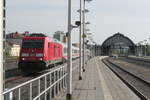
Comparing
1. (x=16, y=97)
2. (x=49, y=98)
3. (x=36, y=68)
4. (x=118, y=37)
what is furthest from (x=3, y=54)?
(x=118, y=37)

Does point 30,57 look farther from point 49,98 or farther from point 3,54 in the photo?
point 3,54

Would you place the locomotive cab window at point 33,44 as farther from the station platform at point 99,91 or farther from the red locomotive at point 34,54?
the station platform at point 99,91

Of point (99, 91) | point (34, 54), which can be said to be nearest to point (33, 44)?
point (34, 54)

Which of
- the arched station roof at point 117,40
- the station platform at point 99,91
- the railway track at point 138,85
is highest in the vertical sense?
A: the arched station roof at point 117,40

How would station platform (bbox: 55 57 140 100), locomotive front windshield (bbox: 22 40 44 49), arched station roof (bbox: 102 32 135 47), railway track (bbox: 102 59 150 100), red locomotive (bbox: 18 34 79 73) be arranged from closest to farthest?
station platform (bbox: 55 57 140 100) → railway track (bbox: 102 59 150 100) → red locomotive (bbox: 18 34 79 73) → locomotive front windshield (bbox: 22 40 44 49) → arched station roof (bbox: 102 32 135 47)

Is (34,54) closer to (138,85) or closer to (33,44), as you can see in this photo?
(33,44)

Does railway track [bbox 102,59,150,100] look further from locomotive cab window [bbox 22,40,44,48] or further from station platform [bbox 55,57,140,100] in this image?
locomotive cab window [bbox 22,40,44,48]

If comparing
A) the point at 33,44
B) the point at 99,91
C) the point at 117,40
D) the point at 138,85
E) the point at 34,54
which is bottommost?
the point at 138,85

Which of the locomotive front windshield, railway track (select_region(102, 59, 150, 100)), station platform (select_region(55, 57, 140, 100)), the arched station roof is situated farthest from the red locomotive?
the arched station roof

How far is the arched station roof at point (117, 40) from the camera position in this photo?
174 m

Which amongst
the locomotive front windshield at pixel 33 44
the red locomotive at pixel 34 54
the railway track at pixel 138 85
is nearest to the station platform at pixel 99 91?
the railway track at pixel 138 85

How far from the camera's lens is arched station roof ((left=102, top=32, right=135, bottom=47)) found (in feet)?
570

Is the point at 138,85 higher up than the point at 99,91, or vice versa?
the point at 99,91

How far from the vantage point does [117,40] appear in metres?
176
